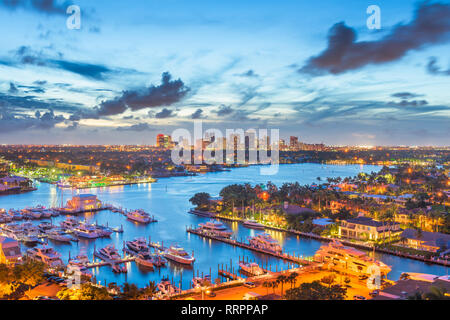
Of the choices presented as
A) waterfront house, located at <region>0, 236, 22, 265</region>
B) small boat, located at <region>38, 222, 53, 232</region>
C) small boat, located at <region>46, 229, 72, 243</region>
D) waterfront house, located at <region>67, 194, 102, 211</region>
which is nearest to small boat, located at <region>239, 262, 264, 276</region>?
waterfront house, located at <region>0, 236, 22, 265</region>

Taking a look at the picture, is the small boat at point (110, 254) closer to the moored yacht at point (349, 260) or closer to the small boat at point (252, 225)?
the moored yacht at point (349, 260)

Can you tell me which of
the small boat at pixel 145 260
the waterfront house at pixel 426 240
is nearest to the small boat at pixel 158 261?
the small boat at pixel 145 260

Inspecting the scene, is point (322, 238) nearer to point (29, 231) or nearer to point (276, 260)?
point (276, 260)

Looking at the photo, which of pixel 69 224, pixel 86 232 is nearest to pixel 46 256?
pixel 86 232

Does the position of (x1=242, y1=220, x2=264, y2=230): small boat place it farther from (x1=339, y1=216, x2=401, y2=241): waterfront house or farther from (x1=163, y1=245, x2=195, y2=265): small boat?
(x1=163, y1=245, x2=195, y2=265): small boat
